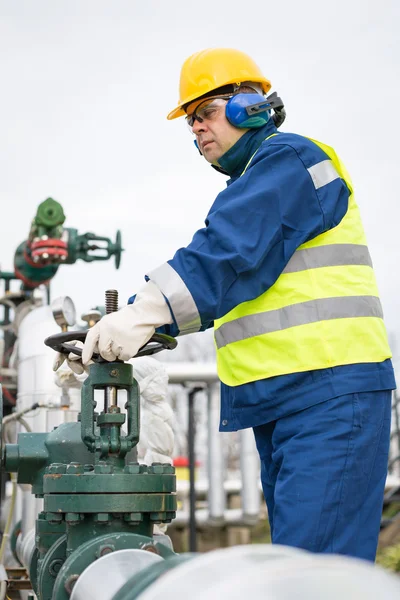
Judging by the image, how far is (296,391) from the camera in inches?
80.8

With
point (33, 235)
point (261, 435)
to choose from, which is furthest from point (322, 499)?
point (33, 235)

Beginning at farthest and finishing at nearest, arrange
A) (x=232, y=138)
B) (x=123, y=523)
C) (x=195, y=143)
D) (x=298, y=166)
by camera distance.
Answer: (x=195, y=143)
(x=232, y=138)
(x=298, y=166)
(x=123, y=523)

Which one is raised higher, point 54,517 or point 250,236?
point 250,236

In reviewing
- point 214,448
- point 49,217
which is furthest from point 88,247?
point 214,448

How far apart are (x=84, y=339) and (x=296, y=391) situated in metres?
0.57

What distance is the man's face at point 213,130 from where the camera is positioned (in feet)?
7.94

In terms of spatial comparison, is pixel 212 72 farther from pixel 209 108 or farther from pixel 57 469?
pixel 57 469

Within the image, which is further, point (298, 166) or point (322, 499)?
point (298, 166)

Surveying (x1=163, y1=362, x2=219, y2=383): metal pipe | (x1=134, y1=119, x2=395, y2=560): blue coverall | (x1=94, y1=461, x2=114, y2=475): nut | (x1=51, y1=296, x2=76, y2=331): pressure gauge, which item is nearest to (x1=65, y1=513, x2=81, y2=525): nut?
(x1=94, y1=461, x2=114, y2=475): nut

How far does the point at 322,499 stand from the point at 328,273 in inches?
24.0

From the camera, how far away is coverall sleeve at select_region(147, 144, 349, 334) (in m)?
1.90

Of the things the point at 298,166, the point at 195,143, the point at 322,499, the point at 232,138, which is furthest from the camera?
the point at 195,143

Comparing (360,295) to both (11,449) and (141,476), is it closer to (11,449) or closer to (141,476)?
(141,476)

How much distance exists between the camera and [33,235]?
5.93 metres
